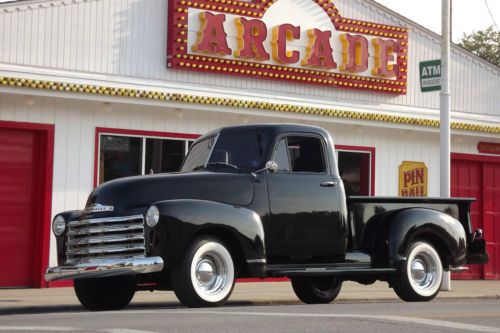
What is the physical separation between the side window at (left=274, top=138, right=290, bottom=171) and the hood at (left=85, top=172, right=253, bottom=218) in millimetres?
613

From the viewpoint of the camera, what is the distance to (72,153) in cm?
2056

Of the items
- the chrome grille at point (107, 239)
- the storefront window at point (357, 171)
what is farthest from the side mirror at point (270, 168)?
the storefront window at point (357, 171)

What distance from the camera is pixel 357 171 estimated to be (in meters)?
24.8

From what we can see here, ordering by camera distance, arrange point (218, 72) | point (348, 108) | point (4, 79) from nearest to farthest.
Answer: point (4, 79) < point (218, 72) < point (348, 108)

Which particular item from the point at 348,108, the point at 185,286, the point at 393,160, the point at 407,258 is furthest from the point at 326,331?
the point at 393,160

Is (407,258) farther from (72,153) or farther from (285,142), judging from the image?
(72,153)

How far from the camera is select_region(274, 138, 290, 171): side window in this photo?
48.0 feet

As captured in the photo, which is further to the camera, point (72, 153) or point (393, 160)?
point (393, 160)

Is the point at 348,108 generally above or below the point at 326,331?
above

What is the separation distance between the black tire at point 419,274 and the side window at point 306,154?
178cm

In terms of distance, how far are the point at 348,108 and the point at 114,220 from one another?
11271 millimetres

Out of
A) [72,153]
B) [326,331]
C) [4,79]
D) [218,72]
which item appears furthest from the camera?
[218,72]

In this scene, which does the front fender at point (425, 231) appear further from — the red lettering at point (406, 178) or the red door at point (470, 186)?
the red door at point (470, 186)

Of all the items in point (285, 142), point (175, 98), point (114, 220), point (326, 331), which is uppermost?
point (175, 98)
